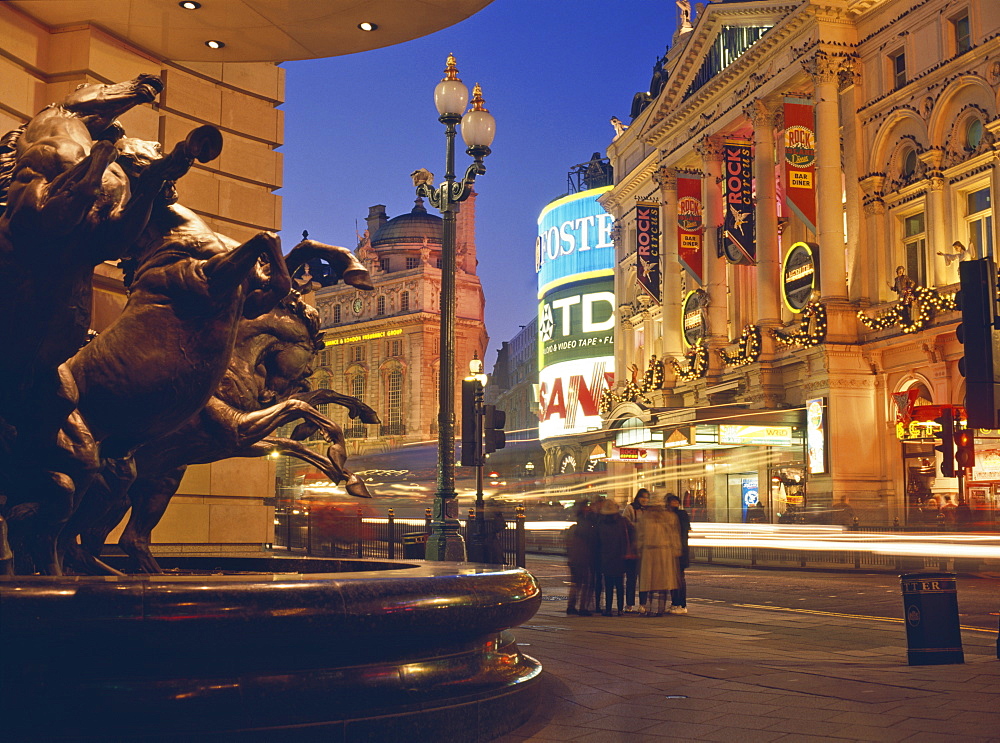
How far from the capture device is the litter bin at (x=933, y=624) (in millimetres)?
8648

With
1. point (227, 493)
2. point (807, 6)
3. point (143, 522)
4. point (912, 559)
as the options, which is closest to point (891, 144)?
point (807, 6)

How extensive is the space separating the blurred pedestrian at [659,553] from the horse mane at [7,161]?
10160mm

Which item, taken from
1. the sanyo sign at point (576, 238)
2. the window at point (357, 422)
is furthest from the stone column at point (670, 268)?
the window at point (357, 422)

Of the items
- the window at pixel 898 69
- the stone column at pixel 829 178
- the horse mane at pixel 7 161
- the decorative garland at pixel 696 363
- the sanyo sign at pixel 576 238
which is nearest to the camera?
the horse mane at pixel 7 161

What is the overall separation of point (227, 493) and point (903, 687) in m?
7.15

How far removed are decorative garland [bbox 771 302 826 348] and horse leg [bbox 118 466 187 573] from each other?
2896 centimetres

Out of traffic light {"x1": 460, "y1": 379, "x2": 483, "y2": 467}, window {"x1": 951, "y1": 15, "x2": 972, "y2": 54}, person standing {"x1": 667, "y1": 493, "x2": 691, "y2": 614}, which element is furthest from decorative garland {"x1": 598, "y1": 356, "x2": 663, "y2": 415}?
person standing {"x1": 667, "y1": 493, "x2": 691, "y2": 614}

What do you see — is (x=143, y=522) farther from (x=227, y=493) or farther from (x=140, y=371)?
(x=227, y=493)

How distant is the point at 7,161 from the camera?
19.0ft

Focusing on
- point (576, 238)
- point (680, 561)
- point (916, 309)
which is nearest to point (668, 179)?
point (916, 309)

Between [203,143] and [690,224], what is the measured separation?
39615 millimetres

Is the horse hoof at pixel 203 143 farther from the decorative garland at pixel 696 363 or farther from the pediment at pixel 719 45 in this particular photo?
the decorative garland at pixel 696 363

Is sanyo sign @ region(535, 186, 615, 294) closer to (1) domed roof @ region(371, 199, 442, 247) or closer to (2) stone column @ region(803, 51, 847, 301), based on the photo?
(2) stone column @ region(803, 51, 847, 301)

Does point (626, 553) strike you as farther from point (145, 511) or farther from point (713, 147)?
point (713, 147)
